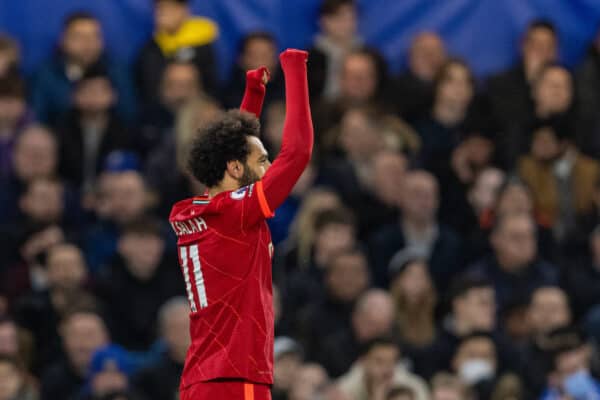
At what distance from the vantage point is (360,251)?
34.0 ft

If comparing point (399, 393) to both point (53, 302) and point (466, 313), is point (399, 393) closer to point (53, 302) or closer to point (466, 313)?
point (466, 313)

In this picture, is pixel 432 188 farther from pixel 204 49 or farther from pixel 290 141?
pixel 290 141

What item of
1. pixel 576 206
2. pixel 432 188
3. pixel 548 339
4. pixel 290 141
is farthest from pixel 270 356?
pixel 576 206

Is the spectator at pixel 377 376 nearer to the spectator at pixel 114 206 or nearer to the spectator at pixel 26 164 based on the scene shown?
the spectator at pixel 114 206

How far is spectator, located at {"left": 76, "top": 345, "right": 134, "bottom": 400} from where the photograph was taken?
8930 mm

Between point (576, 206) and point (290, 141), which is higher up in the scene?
point (576, 206)

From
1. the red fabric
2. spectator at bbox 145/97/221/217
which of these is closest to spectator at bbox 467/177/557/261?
spectator at bbox 145/97/221/217

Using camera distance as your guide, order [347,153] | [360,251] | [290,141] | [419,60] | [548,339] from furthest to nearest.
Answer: [419,60], [347,153], [360,251], [548,339], [290,141]

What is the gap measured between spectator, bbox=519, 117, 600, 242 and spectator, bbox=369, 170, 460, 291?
0.97 metres

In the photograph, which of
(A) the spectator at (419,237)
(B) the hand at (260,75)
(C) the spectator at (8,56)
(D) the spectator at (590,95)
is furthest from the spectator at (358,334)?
(B) the hand at (260,75)

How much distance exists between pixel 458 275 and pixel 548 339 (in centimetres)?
101

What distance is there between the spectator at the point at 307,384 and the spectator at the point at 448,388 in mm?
674

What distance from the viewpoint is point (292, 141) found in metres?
5.37

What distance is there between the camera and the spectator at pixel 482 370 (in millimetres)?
9336
